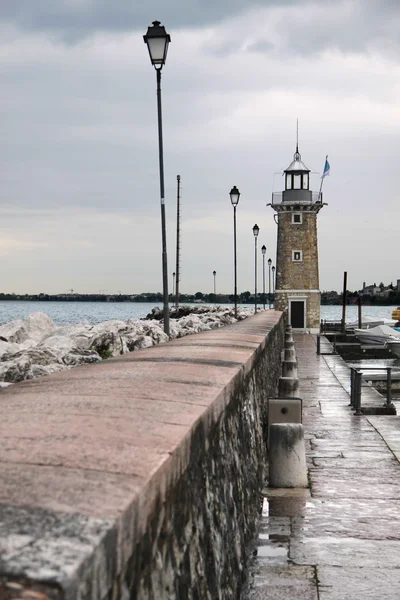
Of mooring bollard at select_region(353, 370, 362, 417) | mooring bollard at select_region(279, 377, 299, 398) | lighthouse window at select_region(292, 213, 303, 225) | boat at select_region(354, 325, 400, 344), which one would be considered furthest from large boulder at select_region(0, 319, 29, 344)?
boat at select_region(354, 325, 400, 344)

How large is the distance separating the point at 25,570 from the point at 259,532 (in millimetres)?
4401

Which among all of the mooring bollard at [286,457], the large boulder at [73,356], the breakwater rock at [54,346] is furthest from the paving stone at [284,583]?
the large boulder at [73,356]

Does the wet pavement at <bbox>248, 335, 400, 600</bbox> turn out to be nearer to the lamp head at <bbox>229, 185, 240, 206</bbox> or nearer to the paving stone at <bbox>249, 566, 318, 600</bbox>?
the paving stone at <bbox>249, 566, 318, 600</bbox>

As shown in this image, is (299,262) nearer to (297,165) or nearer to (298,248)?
(298,248)

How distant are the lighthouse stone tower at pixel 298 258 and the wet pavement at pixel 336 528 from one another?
45.7 metres

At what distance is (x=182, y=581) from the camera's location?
8.58ft

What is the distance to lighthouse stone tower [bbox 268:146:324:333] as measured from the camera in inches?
2197

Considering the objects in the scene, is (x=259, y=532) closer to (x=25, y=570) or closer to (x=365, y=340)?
(x=25, y=570)

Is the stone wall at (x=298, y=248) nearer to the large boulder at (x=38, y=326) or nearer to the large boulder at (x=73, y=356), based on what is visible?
the large boulder at (x=38, y=326)

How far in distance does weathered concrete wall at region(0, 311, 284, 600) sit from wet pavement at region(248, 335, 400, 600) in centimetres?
34

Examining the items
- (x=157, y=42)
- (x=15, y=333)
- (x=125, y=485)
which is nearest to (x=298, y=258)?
(x=15, y=333)

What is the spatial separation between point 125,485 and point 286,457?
5092 mm

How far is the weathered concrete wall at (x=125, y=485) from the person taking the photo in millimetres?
1590

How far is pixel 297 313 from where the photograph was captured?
56.5 m
